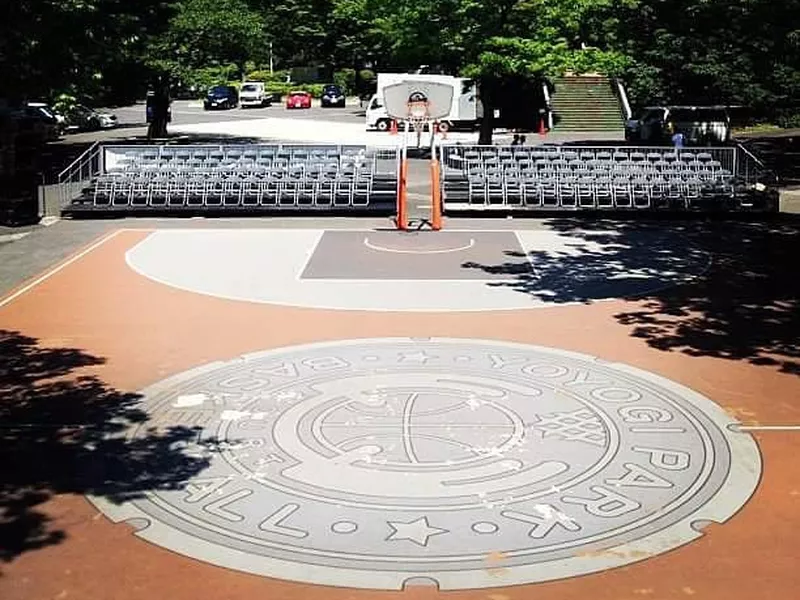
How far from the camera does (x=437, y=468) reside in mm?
8820

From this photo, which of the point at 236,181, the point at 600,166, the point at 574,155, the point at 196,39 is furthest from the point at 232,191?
the point at 196,39

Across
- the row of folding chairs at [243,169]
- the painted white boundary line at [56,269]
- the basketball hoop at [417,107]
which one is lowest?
the painted white boundary line at [56,269]

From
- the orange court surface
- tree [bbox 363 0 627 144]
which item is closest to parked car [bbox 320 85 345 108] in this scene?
tree [bbox 363 0 627 144]

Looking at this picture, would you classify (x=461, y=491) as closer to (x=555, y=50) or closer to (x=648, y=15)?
(x=555, y=50)

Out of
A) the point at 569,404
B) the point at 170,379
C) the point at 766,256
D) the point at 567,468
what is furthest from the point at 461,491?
the point at 766,256

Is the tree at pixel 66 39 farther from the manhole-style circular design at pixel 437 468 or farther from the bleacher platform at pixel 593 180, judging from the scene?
the manhole-style circular design at pixel 437 468

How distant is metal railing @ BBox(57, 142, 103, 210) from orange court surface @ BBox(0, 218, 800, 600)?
7179 mm

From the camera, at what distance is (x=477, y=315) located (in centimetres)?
1438

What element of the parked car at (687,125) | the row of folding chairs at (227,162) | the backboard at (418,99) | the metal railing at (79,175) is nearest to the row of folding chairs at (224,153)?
the row of folding chairs at (227,162)

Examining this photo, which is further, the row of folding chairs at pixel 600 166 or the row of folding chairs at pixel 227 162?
the row of folding chairs at pixel 227 162

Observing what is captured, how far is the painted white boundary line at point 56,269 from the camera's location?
1553cm

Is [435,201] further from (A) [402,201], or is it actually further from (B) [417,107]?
(B) [417,107]

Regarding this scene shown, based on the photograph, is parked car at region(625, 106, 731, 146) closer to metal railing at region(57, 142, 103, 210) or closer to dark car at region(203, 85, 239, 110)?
metal railing at region(57, 142, 103, 210)

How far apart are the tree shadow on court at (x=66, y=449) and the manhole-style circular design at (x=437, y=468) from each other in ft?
0.67
